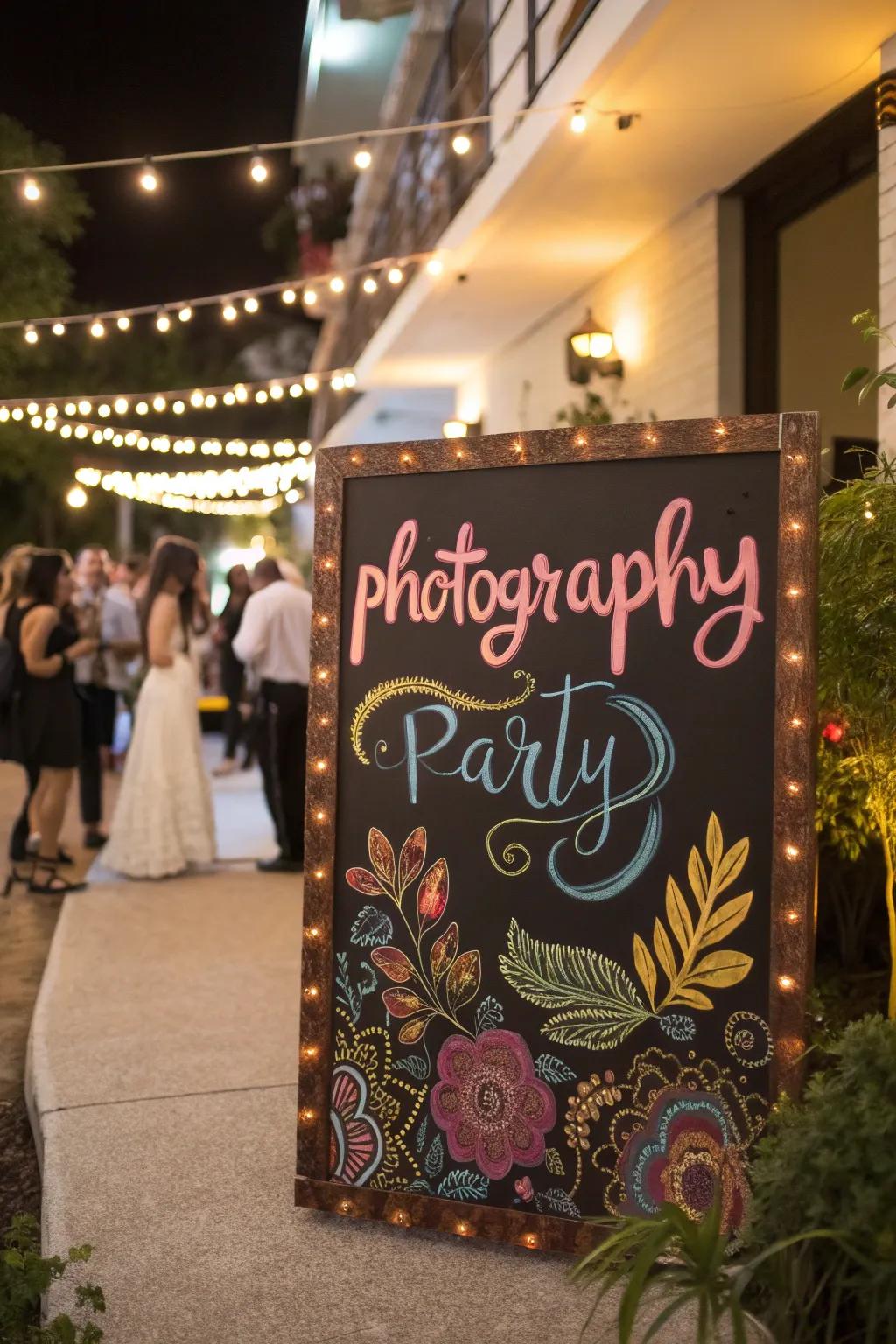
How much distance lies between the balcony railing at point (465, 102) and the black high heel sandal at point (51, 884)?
4.40 metres

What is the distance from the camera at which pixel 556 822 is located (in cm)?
260

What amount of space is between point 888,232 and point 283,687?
3700mm

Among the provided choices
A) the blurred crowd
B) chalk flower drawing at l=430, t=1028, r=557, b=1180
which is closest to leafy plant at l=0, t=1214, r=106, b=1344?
chalk flower drawing at l=430, t=1028, r=557, b=1180

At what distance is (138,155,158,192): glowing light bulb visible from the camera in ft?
18.7

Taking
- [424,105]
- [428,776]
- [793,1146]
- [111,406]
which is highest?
[424,105]

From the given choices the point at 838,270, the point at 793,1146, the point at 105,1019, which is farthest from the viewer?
the point at 838,270

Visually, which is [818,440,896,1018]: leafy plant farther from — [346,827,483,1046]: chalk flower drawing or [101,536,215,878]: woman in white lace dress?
[101,536,215,878]: woman in white lace dress

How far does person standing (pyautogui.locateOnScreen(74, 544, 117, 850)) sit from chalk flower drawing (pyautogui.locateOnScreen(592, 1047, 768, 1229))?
575 cm

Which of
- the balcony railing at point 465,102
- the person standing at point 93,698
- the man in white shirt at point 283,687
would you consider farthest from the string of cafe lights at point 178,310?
the man in white shirt at point 283,687

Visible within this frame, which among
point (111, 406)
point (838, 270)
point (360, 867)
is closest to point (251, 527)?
point (111, 406)

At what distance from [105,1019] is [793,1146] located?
2.86 meters

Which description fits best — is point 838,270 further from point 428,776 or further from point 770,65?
point 428,776

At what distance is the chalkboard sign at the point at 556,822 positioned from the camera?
2.41 meters

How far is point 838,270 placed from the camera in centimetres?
830
